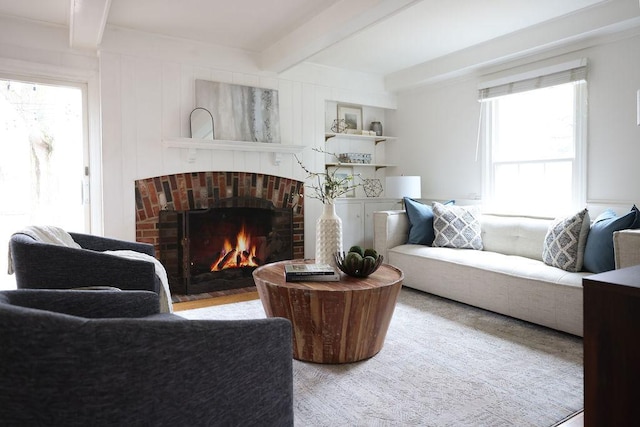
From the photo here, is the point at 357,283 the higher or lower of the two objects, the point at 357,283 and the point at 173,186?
the lower

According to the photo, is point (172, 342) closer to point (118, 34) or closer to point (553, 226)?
point (553, 226)

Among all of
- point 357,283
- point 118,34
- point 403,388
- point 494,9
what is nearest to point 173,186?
point 118,34

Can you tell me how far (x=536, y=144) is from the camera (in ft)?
13.4

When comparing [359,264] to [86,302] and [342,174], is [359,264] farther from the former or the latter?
[342,174]

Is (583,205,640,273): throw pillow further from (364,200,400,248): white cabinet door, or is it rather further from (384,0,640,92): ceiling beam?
→ (364,200,400,248): white cabinet door

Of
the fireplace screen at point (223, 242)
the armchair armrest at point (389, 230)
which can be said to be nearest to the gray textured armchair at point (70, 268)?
the fireplace screen at point (223, 242)

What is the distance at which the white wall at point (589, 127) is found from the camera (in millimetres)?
3359

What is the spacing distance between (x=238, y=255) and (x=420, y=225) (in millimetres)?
1879

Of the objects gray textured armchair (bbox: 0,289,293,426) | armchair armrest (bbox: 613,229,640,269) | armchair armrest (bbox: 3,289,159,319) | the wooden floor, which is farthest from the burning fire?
gray textured armchair (bbox: 0,289,293,426)

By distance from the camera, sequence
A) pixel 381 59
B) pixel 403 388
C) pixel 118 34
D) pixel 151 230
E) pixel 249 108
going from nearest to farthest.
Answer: pixel 403 388 < pixel 118 34 < pixel 151 230 < pixel 249 108 < pixel 381 59

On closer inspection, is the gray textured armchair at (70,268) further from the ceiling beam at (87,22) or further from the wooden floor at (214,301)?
the ceiling beam at (87,22)

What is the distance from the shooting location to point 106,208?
12.2 ft

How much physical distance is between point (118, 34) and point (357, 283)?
2989 mm

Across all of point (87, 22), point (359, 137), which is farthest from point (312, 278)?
point (359, 137)
